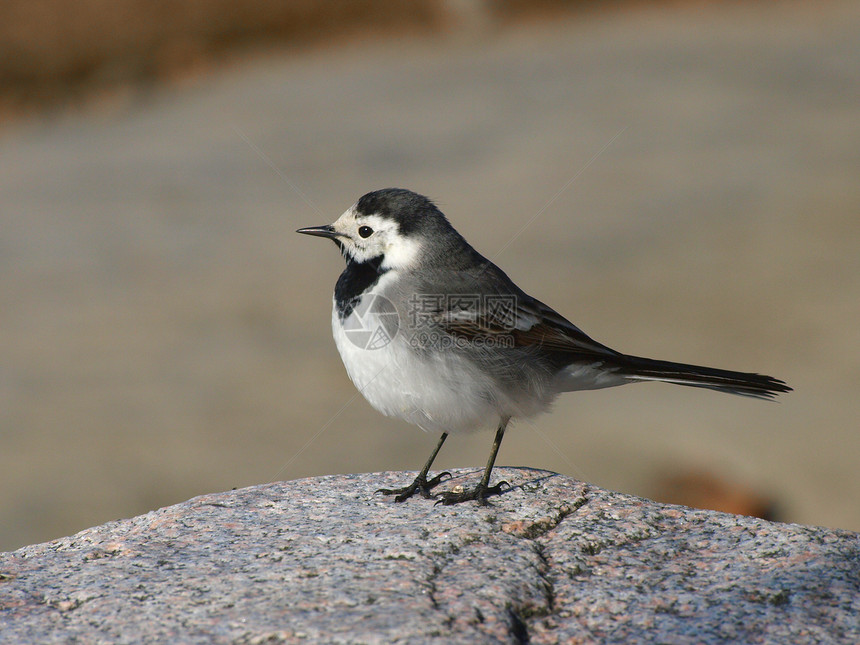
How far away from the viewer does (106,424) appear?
436 inches

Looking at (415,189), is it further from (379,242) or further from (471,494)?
(471,494)

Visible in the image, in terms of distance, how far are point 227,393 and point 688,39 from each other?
594 inches

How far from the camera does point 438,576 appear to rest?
3771 millimetres

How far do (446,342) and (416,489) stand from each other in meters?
0.83

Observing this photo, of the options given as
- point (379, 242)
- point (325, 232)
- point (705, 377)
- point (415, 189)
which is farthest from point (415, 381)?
point (415, 189)

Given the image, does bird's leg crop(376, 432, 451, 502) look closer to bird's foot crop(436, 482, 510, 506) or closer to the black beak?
bird's foot crop(436, 482, 510, 506)

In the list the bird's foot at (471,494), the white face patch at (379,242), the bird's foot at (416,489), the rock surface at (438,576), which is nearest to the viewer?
the rock surface at (438,576)

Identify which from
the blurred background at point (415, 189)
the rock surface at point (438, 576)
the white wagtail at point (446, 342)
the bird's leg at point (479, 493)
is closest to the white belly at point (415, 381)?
the white wagtail at point (446, 342)

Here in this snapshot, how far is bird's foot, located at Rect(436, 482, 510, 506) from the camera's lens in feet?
16.2

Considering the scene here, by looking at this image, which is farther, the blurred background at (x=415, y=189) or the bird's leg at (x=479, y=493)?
the blurred background at (x=415, y=189)

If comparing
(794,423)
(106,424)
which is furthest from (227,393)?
(794,423)

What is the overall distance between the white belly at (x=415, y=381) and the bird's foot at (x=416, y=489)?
346 mm

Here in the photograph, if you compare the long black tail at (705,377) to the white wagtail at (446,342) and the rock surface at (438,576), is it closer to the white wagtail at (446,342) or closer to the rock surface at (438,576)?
the white wagtail at (446,342)

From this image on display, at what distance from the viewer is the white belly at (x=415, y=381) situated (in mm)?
4973
